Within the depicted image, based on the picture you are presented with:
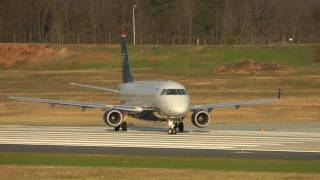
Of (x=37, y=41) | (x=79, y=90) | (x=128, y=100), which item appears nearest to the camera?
(x=128, y=100)

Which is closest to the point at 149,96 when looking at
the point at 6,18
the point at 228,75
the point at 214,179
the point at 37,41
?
the point at 214,179

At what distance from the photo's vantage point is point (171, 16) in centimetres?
15125

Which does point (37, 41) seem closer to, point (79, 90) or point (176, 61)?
point (176, 61)

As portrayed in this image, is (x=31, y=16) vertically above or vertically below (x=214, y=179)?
above

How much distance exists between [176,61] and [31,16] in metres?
52.7

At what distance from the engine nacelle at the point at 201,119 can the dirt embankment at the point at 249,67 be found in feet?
144

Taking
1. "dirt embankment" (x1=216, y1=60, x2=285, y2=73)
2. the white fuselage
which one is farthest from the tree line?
the white fuselage

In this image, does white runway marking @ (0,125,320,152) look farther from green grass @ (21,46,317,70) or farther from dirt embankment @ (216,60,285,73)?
green grass @ (21,46,317,70)

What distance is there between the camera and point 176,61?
11000 centimetres

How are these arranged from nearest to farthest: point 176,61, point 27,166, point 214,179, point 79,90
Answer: point 214,179
point 27,166
point 79,90
point 176,61

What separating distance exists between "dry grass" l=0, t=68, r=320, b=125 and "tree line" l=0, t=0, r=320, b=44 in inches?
1420

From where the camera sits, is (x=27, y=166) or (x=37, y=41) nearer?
(x=27, y=166)

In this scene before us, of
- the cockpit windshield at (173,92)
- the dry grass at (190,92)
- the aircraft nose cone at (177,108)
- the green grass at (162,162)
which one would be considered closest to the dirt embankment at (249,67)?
the dry grass at (190,92)

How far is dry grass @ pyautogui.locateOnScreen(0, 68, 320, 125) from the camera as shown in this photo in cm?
6375
